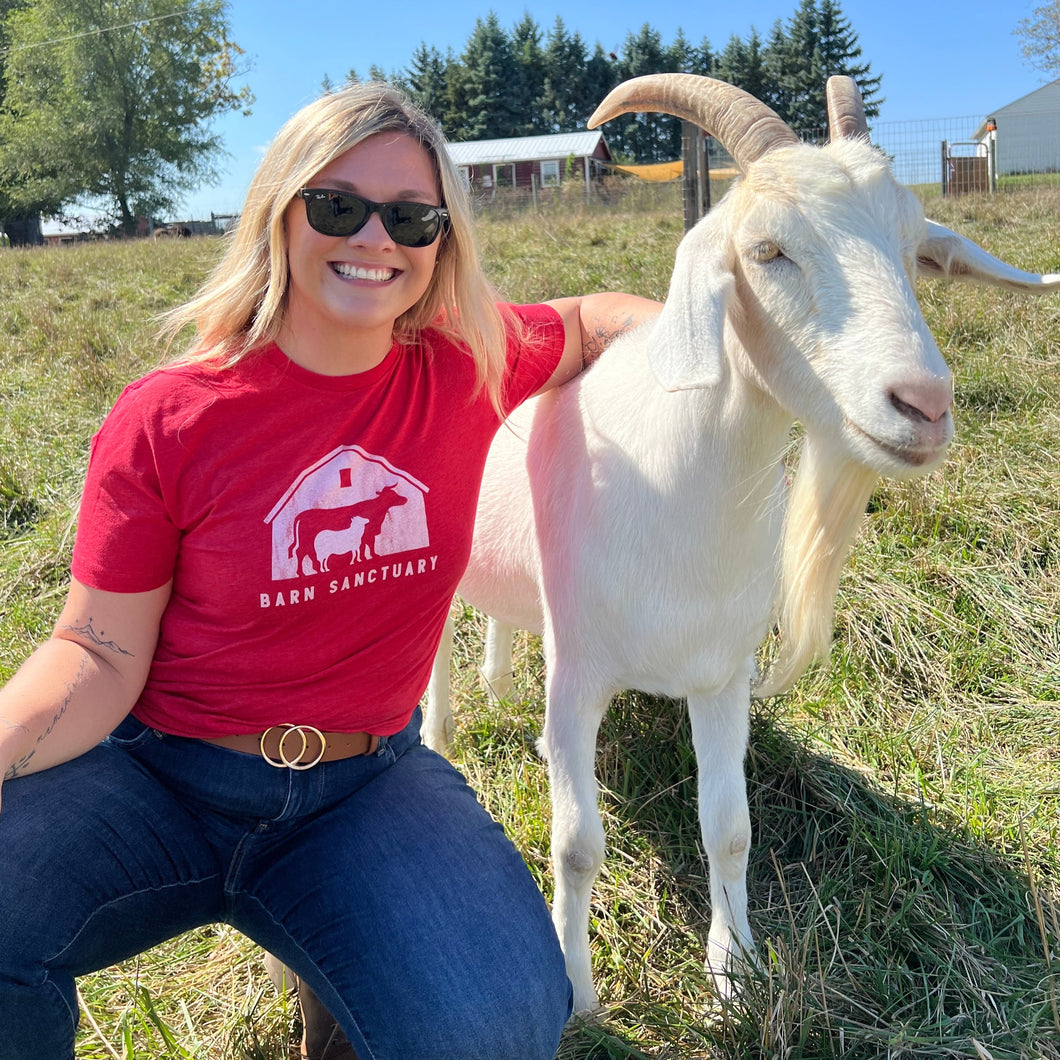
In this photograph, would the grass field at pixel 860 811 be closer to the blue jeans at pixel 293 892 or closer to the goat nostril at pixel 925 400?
the blue jeans at pixel 293 892

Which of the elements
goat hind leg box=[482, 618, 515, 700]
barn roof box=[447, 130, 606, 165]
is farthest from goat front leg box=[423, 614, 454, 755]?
barn roof box=[447, 130, 606, 165]

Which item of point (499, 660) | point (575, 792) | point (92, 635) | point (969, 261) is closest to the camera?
point (92, 635)

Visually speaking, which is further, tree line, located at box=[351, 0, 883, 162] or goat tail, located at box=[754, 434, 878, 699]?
tree line, located at box=[351, 0, 883, 162]

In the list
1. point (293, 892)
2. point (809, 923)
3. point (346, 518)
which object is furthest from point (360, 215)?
point (809, 923)

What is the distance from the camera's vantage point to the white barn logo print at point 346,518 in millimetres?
1702

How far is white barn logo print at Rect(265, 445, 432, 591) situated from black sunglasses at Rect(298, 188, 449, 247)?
0.39 meters

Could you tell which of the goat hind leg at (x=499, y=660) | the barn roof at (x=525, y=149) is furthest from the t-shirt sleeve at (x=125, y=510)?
the barn roof at (x=525, y=149)

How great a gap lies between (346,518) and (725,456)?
2.44 ft

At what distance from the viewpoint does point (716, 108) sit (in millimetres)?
1842

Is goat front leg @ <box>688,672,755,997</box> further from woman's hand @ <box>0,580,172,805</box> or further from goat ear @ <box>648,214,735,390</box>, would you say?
woman's hand @ <box>0,580,172,805</box>

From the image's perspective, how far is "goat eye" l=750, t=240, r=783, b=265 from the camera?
1.62 m

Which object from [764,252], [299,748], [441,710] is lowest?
[441,710]

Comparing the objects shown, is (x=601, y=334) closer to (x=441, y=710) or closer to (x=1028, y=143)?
(x=441, y=710)

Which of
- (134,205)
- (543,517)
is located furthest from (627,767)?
(134,205)
